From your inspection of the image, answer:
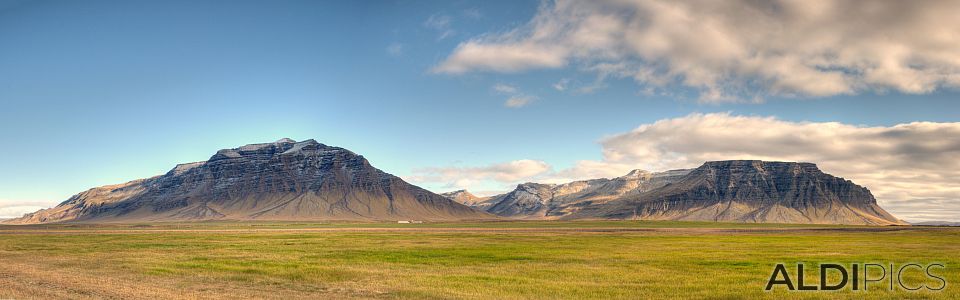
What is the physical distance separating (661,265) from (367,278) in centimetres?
1938

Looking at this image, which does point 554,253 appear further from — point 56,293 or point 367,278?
point 56,293

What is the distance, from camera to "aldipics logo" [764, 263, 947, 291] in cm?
2970

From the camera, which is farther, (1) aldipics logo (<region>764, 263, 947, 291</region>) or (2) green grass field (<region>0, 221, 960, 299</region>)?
(1) aldipics logo (<region>764, 263, 947, 291</region>)

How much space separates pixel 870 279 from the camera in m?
32.4

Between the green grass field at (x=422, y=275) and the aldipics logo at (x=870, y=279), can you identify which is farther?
the aldipics logo at (x=870, y=279)

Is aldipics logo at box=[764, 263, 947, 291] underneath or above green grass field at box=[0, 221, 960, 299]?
above

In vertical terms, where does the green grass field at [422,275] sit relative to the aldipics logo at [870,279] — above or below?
below

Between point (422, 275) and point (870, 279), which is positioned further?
point (422, 275)

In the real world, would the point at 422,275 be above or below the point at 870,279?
below

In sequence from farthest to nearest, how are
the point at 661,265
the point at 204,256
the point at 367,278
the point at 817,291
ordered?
the point at 204,256, the point at 661,265, the point at 367,278, the point at 817,291

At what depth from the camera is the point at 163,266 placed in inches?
1654

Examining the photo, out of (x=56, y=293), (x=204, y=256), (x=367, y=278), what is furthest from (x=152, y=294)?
(x=204, y=256)

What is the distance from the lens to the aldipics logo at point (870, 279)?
97.5 feet

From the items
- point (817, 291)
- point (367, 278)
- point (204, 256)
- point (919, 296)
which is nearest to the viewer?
point (919, 296)
